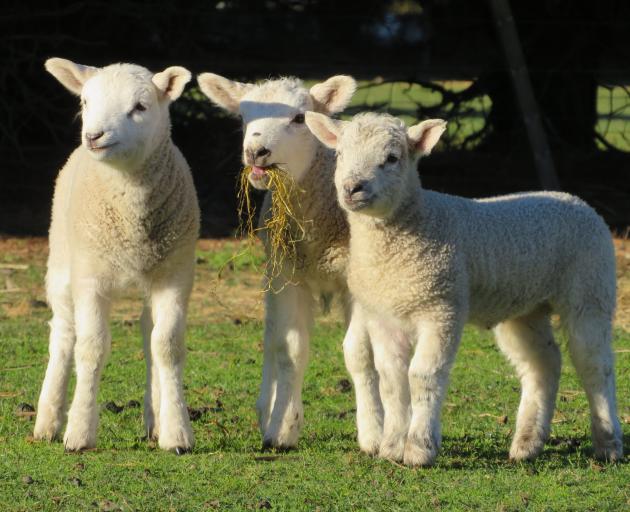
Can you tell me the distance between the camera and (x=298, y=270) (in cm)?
683

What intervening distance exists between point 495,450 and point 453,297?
3.72 ft

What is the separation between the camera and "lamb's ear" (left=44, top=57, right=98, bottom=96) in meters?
6.93

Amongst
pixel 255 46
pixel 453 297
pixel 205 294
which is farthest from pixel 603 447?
pixel 255 46

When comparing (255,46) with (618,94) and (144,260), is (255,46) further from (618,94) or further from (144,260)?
(144,260)

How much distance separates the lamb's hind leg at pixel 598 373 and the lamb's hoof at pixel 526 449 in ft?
0.96

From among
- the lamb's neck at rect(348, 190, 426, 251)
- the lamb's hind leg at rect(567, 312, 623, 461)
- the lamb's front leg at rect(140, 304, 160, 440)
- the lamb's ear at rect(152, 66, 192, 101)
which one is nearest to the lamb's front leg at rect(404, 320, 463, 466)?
the lamb's neck at rect(348, 190, 426, 251)

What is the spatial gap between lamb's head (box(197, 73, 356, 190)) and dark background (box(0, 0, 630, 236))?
20.8 feet

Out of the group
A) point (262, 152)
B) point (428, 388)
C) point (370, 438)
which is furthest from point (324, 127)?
point (370, 438)

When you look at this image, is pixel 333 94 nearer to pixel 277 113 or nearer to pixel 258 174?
pixel 277 113

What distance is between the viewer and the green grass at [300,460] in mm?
5641

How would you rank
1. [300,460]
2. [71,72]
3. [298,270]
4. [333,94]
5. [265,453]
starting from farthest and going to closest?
1. [333,94]
2. [71,72]
3. [298,270]
4. [265,453]
5. [300,460]

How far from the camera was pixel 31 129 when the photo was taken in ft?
48.4

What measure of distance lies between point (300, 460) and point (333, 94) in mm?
2078

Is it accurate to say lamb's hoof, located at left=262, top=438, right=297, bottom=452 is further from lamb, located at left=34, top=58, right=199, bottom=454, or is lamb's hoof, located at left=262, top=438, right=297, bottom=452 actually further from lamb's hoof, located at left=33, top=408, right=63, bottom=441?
lamb's hoof, located at left=33, top=408, right=63, bottom=441
